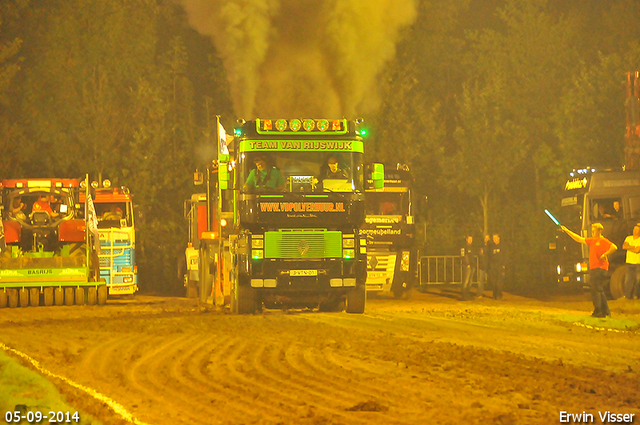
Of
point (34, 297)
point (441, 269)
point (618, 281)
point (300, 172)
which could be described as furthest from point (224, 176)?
point (441, 269)

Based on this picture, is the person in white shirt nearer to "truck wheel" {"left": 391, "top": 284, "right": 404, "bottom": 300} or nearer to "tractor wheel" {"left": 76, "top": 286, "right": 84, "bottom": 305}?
"truck wheel" {"left": 391, "top": 284, "right": 404, "bottom": 300}

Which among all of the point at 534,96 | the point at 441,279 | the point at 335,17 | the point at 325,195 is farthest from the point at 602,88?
the point at 325,195

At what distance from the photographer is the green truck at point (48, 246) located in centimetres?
2280

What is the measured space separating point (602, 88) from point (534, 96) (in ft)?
13.1

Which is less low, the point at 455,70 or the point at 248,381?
the point at 455,70

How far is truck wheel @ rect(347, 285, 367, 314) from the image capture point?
18984mm

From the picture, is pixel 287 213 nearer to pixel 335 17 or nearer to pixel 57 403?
pixel 335 17

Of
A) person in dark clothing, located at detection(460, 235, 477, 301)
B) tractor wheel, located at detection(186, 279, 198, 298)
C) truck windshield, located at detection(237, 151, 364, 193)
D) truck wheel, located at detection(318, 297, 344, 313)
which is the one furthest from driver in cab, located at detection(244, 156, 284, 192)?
tractor wheel, located at detection(186, 279, 198, 298)

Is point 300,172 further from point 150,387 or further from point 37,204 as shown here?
point 37,204

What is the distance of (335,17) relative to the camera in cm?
2262

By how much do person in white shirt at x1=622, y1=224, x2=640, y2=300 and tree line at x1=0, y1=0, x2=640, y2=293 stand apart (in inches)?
430

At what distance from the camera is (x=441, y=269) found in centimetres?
3234

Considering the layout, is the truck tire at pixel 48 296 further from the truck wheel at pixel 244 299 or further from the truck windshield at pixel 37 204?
the truck wheel at pixel 244 299

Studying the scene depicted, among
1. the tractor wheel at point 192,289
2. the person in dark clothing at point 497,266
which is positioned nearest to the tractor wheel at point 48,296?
the tractor wheel at point 192,289
